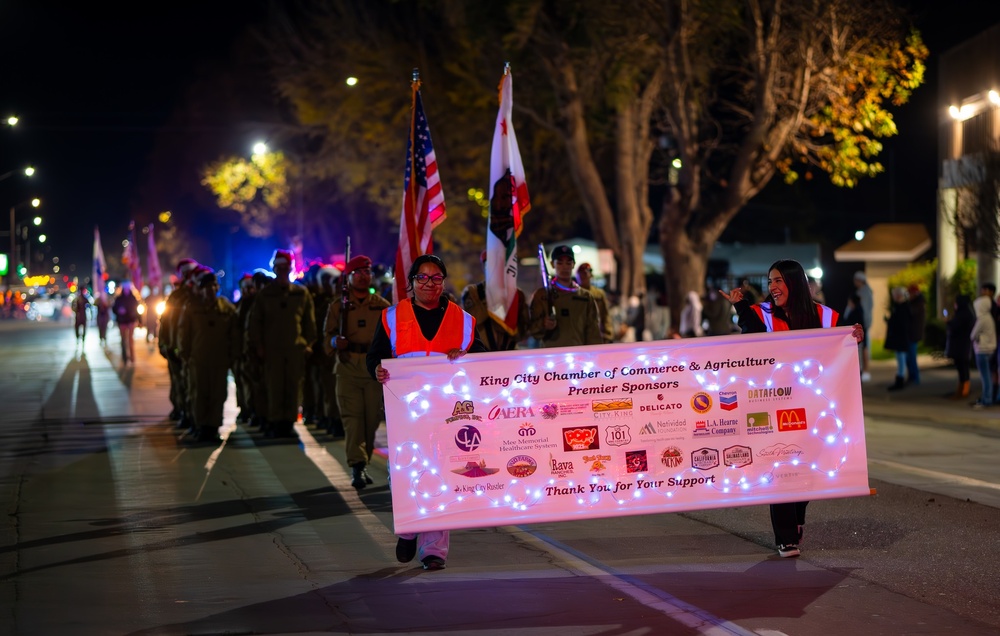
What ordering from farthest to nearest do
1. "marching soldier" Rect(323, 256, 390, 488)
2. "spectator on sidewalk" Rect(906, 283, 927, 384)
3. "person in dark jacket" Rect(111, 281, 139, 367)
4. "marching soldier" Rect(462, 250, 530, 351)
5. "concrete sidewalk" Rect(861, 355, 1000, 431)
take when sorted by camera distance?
1. "person in dark jacket" Rect(111, 281, 139, 367)
2. "spectator on sidewalk" Rect(906, 283, 927, 384)
3. "concrete sidewalk" Rect(861, 355, 1000, 431)
4. "marching soldier" Rect(462, 250, 530, 351)
5. "marching soldier" Rect(323, 256, 390, 488)

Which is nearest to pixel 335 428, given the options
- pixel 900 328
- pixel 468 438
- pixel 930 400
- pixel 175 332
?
pixel 175 332

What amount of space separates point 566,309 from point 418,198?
182cm

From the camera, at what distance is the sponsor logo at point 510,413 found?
782 centimetres

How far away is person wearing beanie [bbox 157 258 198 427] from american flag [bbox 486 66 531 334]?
17.4 feet

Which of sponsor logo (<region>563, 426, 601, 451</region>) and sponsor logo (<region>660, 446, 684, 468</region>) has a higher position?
sponsor logo (<region>563, 426, 601, 451</region>)

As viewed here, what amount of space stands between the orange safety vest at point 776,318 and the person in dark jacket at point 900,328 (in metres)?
14.1

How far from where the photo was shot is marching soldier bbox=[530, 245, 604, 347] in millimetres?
13281

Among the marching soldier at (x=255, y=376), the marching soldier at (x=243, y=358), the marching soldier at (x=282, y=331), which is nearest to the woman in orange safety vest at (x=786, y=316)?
the marching soldier at (x=282, y=331)

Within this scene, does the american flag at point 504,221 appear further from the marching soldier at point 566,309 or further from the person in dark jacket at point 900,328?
the person in dark jacket at point 900,328

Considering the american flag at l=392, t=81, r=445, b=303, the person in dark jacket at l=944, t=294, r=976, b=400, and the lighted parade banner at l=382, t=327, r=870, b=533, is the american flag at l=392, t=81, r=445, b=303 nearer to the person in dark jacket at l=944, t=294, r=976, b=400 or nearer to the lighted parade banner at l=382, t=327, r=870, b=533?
the lighted parade banner at l=382, t=327, r=870, b=533

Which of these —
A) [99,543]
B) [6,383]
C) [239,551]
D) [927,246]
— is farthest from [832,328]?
[927,246]

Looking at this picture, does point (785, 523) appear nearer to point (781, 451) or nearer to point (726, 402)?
point (781, 451)

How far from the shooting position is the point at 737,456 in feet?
26.3

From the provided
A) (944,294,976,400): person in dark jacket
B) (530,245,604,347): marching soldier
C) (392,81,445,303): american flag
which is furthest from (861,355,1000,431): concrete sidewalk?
(392,81,445,303): american flag
